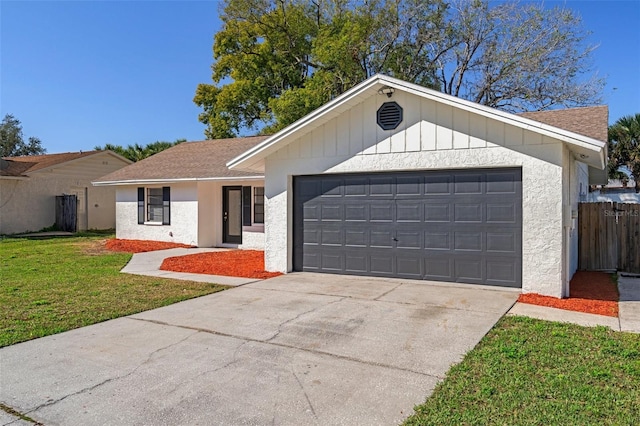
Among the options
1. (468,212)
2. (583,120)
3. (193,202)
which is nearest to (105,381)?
(468,212)

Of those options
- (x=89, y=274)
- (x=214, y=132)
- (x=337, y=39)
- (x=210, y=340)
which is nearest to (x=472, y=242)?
(x=210, y=340)

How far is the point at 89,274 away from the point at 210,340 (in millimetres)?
6220

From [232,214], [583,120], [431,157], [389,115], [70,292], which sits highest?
[389,115]

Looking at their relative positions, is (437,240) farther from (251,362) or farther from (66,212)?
(66,212)

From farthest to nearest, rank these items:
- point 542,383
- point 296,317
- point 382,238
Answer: point 382,238, point 296,317, point 542,383

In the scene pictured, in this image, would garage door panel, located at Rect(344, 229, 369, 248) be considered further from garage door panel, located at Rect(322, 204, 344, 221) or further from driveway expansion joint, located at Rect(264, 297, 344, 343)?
driveway expansion joint, located at Rect(264, 297, 344, 343)

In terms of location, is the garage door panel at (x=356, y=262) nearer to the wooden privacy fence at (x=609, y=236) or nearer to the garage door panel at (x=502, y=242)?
the garage door panel at (x=502, y=242)

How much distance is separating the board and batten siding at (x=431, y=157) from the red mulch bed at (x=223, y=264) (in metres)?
0.65

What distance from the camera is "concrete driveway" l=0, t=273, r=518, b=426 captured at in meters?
3.52

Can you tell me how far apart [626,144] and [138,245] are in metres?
25.1

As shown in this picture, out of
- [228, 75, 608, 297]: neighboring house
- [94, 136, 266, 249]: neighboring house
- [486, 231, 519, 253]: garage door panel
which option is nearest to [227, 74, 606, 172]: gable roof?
[228, 75, 608, 297]: neighboring house

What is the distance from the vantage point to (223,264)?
11828mm

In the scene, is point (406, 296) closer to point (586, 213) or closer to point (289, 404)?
point (289, 404)

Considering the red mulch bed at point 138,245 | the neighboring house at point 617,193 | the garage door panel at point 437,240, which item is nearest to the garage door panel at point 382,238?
the garage door panel at point 437,240
